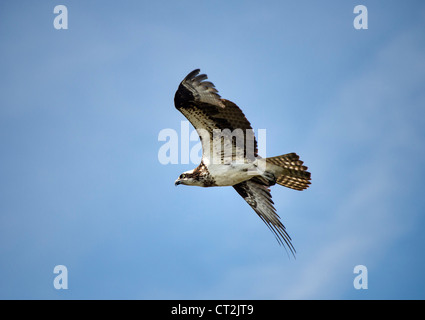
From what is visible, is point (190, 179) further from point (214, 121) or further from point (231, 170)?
point (214, 121)

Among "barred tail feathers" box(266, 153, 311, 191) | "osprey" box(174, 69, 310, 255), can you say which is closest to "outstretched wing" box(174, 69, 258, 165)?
"osprey" box(174, 69, 310, 255)

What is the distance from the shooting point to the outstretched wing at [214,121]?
362 inches

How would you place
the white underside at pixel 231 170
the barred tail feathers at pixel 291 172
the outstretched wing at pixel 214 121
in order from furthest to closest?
the white underside at pixel 231 170 < the barred tail feathers at pixel 291 172 < the outstretched wing at pixel 214 121

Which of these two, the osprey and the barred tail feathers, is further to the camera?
the barred tail feathers

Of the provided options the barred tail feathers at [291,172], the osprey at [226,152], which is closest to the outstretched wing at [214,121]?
the osprey at [226,152]

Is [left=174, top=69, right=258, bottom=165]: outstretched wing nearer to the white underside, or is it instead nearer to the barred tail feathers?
the white underside

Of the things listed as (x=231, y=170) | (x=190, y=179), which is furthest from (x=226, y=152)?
(x=190, y=179)

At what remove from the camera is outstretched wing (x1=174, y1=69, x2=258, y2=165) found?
9203 mm

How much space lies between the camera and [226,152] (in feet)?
33.2

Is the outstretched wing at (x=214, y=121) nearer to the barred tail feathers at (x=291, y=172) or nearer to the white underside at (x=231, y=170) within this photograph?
the white underside at (x=231, y=170)

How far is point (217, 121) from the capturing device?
9.70 m

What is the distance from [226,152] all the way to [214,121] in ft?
2.59

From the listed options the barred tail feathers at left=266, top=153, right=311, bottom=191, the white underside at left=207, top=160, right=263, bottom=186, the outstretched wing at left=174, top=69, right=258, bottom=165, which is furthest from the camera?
the white underside at left=207, top=160, right=263, bottom=186
